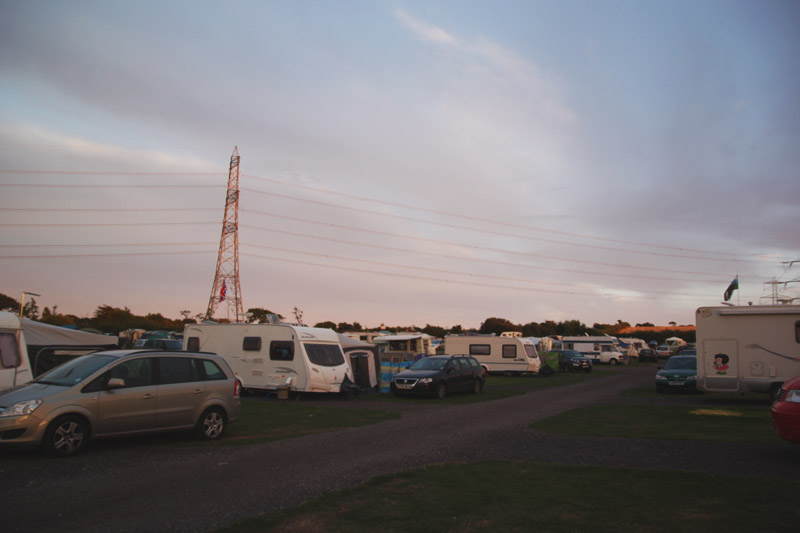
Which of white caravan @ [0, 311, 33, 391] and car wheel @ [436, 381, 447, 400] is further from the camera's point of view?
car wheel @ [436, 381, 447, 400]

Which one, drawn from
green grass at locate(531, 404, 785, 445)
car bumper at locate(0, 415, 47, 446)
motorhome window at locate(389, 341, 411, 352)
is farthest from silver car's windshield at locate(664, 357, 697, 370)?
car bumper at locate(0, 415, 47, 446)

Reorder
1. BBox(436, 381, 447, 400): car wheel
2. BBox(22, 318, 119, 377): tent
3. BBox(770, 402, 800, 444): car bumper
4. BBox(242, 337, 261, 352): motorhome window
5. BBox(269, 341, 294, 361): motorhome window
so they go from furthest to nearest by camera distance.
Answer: BBox(436, 381, 447, 400): car wheel
BBox(242, 337, 261, 352): motorhome window
BBox(269, 341, 294, 361): motorhome window
BBox(22, 318, 119, 377): tent
BBox(770, 402, 800, 444): car bumper

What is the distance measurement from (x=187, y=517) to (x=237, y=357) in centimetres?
1514

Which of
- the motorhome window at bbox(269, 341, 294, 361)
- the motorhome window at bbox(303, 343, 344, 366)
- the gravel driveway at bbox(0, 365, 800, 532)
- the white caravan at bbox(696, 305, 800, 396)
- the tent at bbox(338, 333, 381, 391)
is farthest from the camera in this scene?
the tent at bbox(338, 333, 381, 391)

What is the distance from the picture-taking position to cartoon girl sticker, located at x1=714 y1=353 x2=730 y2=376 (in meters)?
19.0

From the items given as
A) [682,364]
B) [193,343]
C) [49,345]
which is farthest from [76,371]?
[682,364]

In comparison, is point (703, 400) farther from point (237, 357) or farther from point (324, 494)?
point (324, 494)

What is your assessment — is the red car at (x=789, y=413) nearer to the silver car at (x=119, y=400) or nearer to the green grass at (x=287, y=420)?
the green grass at (x=287, y=420)

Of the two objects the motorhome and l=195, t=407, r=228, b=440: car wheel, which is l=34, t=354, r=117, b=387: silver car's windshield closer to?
l=195, t=407, r=228, b=440: car wheel

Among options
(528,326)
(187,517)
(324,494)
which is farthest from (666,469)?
(528,326)

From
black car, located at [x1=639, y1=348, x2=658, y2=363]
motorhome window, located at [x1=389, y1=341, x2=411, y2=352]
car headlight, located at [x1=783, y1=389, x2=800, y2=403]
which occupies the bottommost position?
black car, located at [x1=639, y1=348, x2=658, y2=363]

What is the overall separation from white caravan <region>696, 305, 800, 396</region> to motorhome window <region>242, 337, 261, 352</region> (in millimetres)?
14941

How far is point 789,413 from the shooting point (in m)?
9.05

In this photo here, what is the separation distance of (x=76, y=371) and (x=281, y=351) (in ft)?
33.5
